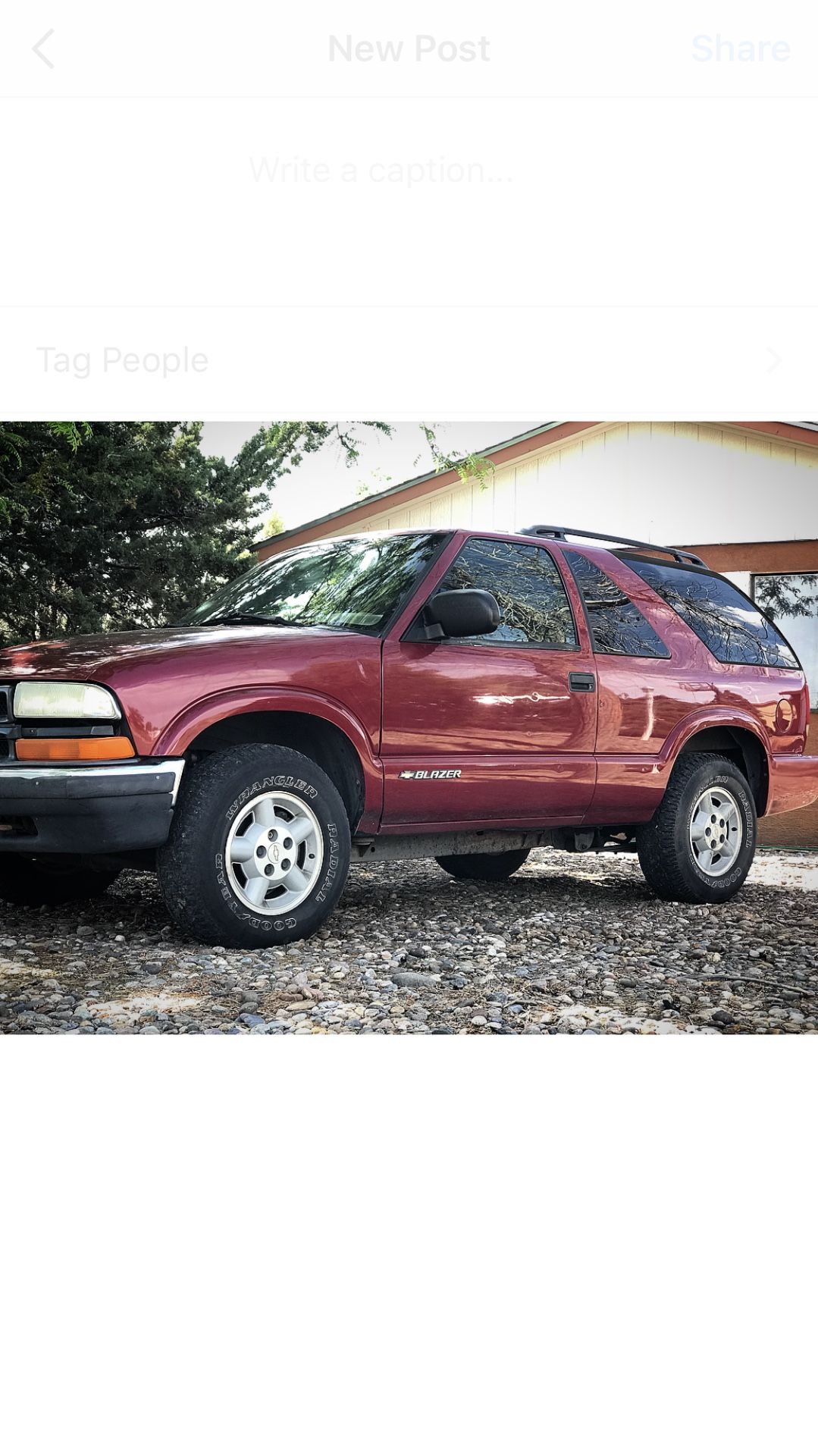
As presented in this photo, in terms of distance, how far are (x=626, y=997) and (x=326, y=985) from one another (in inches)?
37.4

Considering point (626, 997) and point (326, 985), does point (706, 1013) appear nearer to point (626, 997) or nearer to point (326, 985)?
point (626, 997)

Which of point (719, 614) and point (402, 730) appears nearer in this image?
point (402, 730)

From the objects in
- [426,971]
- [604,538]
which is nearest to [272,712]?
[426,971]

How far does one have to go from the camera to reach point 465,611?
4055 mm

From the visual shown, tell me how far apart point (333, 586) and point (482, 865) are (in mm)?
1756

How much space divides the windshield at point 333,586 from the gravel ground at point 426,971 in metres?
1.07

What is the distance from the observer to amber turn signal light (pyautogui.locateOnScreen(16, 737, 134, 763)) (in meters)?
3.61

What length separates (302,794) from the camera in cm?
385

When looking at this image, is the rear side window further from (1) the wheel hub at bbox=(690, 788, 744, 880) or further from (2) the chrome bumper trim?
(2) the chrome bumper trim

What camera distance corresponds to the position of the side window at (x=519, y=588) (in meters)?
4.50

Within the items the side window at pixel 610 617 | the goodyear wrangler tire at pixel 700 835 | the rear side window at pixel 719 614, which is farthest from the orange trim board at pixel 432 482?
the goodyear wrangler tire at pixel 700 835
